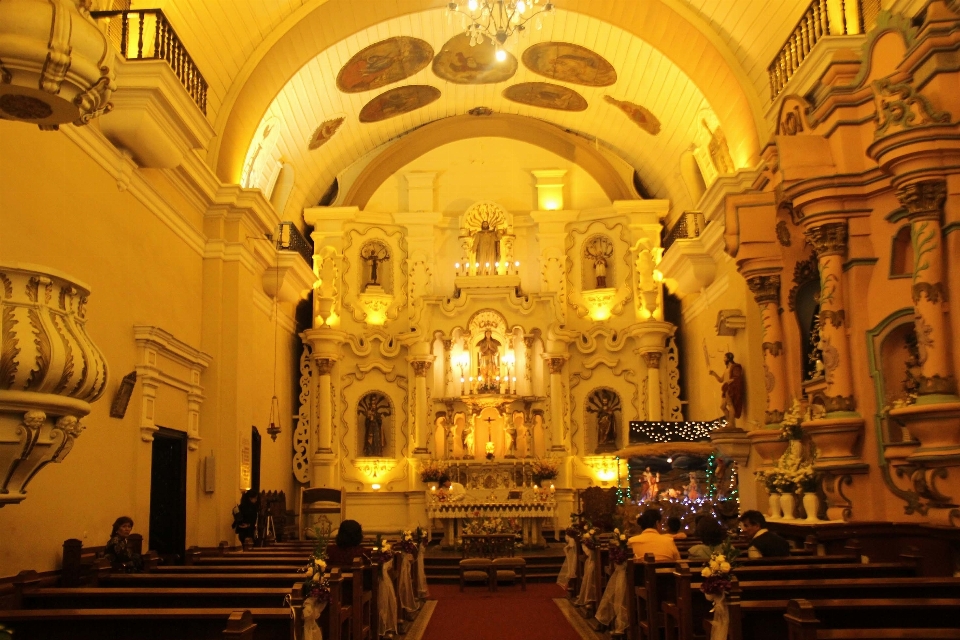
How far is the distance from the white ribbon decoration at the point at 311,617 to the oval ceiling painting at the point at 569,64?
40.6ft

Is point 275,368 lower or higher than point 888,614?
higher

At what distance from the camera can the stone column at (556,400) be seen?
729 inches

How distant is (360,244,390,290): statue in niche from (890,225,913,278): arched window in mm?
12136

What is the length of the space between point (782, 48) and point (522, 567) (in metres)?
7.45

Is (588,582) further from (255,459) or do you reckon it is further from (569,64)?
(569,64)

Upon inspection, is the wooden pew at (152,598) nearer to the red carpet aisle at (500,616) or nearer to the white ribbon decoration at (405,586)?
the red carpet aisle at (500,616)

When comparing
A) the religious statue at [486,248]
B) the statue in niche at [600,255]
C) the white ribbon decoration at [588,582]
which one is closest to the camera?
the white ribbon decoration at [588,582]

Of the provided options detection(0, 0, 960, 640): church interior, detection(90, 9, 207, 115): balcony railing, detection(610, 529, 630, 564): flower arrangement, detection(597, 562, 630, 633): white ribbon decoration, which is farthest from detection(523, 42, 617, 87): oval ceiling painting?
detection(597, 562, 630, 633): white ribbon decoration

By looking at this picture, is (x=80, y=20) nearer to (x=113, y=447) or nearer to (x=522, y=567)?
(x=113, y=447)

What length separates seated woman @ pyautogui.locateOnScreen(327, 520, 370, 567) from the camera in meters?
7.69

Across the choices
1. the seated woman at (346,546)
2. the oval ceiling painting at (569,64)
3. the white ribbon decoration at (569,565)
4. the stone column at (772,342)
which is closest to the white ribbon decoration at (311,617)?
the seated woman at (346,546)

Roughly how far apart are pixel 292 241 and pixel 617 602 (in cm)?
1151

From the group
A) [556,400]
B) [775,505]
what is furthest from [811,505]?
[556,400]

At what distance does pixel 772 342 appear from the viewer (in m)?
11.1
